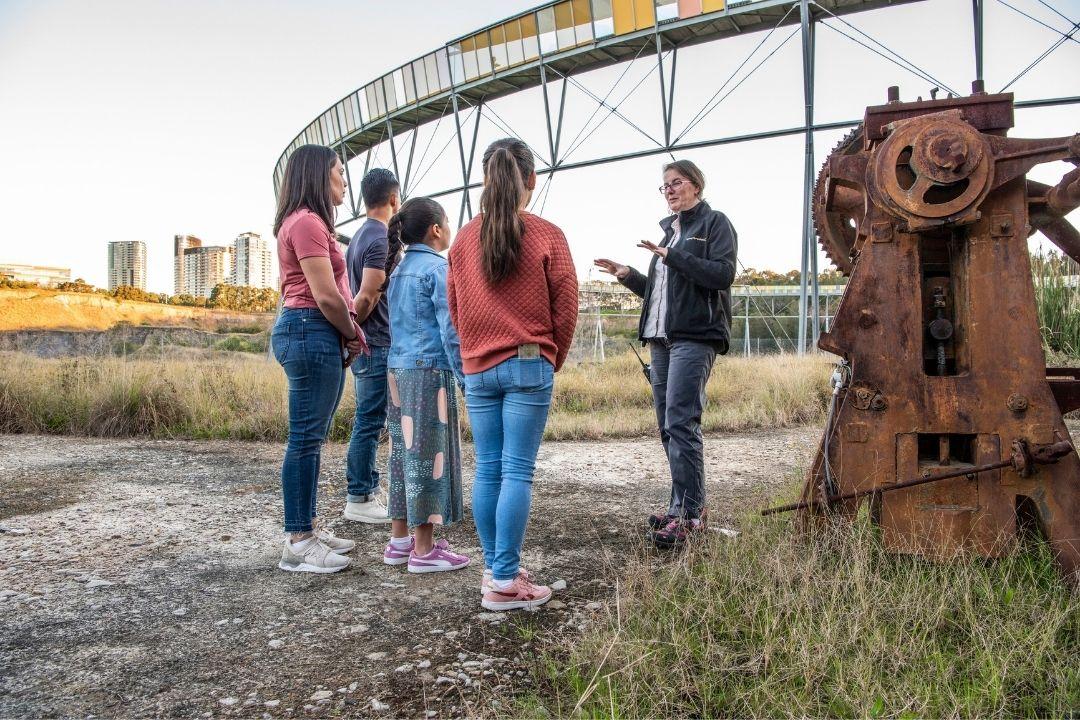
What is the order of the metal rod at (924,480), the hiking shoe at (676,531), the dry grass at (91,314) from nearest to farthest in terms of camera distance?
the metal rod at (924,480) < the hiking shoe at (676,531) < the dry grass at (91,314)

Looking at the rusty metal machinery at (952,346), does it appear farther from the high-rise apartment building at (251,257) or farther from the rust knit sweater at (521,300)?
the high-rise apartment building at (251,257)

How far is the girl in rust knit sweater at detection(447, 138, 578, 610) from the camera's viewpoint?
9.13 ft

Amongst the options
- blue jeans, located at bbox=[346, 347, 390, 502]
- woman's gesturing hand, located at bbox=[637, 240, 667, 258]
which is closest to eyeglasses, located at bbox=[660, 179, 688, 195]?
woman's gesturing hand, located at bbox=[637, 240, 667, 258]

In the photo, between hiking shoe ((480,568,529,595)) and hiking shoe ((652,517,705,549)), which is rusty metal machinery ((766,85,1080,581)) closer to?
hiking shoe ((652,517,705,549))

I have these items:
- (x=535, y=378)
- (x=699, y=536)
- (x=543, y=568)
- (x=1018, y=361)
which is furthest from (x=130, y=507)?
(x=1018, y=361)

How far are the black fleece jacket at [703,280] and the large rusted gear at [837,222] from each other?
45 cm

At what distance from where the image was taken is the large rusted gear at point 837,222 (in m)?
3.23

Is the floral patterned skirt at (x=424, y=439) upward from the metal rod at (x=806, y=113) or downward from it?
downward

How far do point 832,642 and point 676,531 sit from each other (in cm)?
140

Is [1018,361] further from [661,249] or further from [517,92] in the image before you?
[517,92]

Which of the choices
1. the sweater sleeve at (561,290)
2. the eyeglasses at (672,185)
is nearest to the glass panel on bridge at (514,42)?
the eyeglasses at (672,185)

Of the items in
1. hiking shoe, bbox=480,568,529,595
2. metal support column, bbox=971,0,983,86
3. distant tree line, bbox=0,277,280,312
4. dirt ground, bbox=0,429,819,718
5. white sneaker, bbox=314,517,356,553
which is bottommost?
dirt ground, bbox=0,429,819,718

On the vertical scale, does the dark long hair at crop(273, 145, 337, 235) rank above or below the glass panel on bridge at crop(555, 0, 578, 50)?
below

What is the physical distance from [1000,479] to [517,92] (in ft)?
56.3
